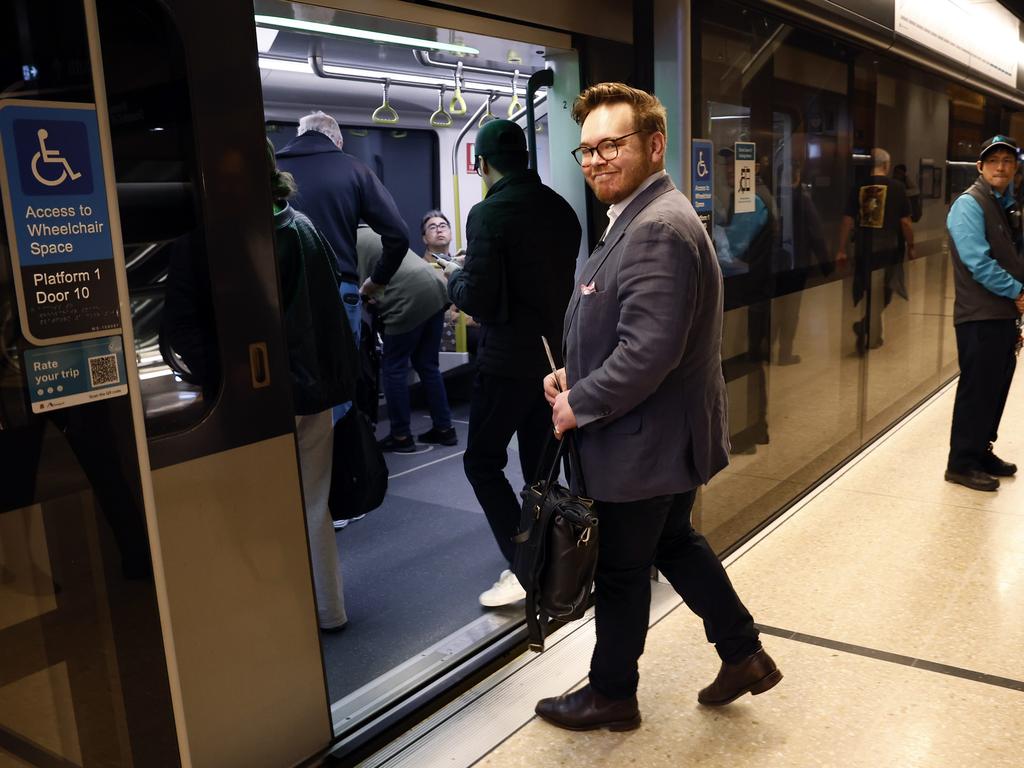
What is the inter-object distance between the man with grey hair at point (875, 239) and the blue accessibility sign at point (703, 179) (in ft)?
5.60

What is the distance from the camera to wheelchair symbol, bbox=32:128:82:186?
53.1 inches

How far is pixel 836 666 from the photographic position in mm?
2912

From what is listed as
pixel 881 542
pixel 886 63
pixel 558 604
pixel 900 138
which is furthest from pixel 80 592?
pixel 900 138

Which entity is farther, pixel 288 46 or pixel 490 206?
pixel 288 46

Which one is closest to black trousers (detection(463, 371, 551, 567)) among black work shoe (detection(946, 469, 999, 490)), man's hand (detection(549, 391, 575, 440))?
man's hand (detection(549, 391, 575, 440))

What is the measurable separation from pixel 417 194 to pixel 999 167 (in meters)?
4.20

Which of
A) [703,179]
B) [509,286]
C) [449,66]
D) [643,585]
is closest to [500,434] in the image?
[509,286]

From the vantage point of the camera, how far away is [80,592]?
156 cm

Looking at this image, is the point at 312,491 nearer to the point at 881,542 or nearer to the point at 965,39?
the point at 881,542

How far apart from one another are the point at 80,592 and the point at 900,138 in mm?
5601

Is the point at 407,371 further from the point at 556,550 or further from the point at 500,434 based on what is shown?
the point at 556,550

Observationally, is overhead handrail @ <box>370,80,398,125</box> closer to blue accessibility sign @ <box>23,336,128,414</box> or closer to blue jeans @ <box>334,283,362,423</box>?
blue jeans @ <box>334,283,362,423</box>

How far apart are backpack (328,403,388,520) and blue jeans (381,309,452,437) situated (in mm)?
2536

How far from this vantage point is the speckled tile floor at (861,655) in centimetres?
250
